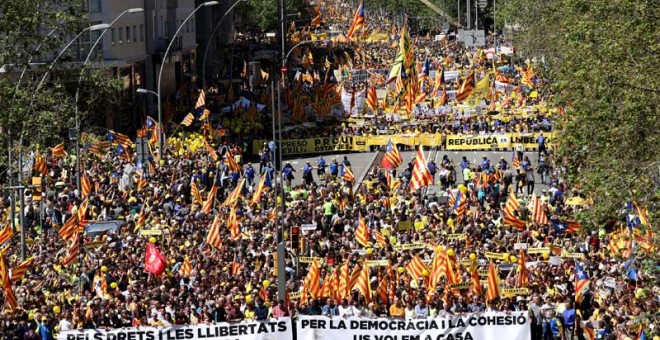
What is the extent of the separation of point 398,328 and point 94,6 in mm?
49727

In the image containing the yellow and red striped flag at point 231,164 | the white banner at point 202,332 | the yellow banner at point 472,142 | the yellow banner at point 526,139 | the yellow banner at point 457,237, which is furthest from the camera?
the yellow banner at point 472,142

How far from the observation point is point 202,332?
26.2 meters

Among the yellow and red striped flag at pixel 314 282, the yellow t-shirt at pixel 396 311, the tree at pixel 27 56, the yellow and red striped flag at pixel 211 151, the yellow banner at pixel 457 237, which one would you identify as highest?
the tree at pixel 27 56

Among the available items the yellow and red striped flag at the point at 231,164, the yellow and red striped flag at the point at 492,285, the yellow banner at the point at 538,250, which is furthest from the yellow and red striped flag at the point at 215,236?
the yellow and red striped flag at the point at 231,164

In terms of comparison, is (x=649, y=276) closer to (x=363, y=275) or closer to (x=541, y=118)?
(x=363, y=275)

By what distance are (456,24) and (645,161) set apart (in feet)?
419

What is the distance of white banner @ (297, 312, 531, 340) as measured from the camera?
26.3m

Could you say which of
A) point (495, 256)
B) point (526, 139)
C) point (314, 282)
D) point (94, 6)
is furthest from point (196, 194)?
point (94, 6)

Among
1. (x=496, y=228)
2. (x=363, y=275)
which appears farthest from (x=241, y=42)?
(x=363, y=275)

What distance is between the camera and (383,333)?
86.6 feet

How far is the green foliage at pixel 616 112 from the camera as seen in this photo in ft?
91.9

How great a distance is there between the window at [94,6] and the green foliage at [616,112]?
131 feet

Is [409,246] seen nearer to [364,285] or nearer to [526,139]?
[364,285]

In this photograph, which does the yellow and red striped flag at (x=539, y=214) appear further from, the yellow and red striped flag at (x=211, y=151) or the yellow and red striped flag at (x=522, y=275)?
the yellow and red striped flag at (x=211, y=151)
